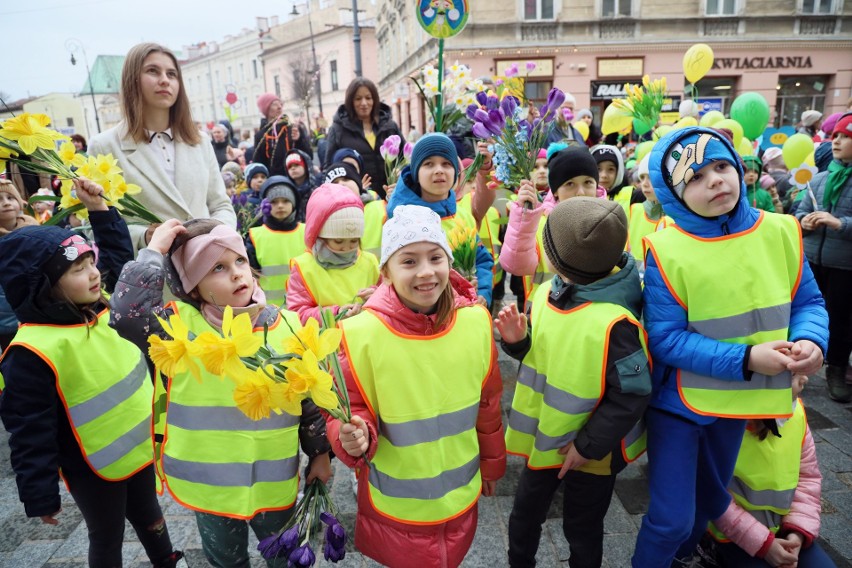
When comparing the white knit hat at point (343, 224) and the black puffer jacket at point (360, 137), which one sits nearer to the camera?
the white knit hat at point (343, 224)

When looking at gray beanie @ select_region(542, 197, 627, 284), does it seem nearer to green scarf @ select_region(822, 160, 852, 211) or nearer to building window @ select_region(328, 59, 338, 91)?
green scarf @ select_region(822, 160, 852, 211)

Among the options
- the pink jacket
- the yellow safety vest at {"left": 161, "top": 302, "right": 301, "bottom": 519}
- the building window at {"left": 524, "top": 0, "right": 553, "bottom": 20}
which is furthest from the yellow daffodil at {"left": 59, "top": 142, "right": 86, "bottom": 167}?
the building window at {"left": 524, "top": 0, "right": 553, "bottom": 20}

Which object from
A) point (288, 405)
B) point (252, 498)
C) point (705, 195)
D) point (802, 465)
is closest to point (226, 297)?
point (288, 405)

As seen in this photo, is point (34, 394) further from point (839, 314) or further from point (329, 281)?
point (839, 314)

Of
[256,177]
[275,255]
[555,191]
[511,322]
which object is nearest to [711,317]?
[511,322]

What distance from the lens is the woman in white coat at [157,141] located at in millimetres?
2420

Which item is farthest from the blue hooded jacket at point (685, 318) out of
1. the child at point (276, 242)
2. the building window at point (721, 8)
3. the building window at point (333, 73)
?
the building window at point (333, 73)

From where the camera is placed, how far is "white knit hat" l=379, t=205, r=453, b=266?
1760 millimetres

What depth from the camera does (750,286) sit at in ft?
6.07

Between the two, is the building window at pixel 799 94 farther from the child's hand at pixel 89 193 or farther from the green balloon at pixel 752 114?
the child's hand at pixel 89 193

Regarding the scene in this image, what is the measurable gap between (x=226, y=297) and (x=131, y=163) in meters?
1.12

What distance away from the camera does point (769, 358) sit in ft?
5.75

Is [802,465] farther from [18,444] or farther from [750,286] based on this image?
[18,444]

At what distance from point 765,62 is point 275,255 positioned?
70.0ft
